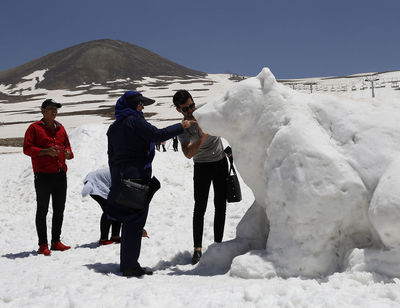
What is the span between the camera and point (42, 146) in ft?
17.9

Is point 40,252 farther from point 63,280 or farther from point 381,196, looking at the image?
point 381,196

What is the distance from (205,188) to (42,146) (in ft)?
8.06

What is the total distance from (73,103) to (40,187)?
200 ft

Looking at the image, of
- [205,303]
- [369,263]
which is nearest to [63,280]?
[205,303]

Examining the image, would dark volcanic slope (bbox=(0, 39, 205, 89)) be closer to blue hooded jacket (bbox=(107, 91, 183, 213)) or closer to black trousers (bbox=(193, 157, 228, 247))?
black trousers (bbox=(193, 157, 228, 247))

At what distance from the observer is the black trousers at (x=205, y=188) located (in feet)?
15.0

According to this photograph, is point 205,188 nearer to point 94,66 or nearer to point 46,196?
point 46,196

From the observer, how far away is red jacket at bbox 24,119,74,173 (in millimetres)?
5332

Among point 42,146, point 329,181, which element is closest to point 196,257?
point 329,181

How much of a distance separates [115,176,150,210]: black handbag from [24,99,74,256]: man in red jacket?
76.4 inches

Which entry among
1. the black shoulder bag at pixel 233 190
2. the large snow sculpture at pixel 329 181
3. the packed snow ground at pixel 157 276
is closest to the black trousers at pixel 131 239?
the packed snow ground at pixel 157 276

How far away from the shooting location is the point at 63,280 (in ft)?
12.0

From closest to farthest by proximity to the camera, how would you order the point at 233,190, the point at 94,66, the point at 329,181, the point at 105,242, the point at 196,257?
1. the point at 329,181
2. the point at 196,257
3. the point at 233,190
4. the point at 105,242
5. the point at 94,66

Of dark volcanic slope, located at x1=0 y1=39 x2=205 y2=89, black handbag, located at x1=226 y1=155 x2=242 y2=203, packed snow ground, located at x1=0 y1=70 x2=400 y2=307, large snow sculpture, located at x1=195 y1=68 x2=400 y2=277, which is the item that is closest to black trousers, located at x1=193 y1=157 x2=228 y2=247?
black handbag, located at x1=226 y1=155 x2=242 y2=203
